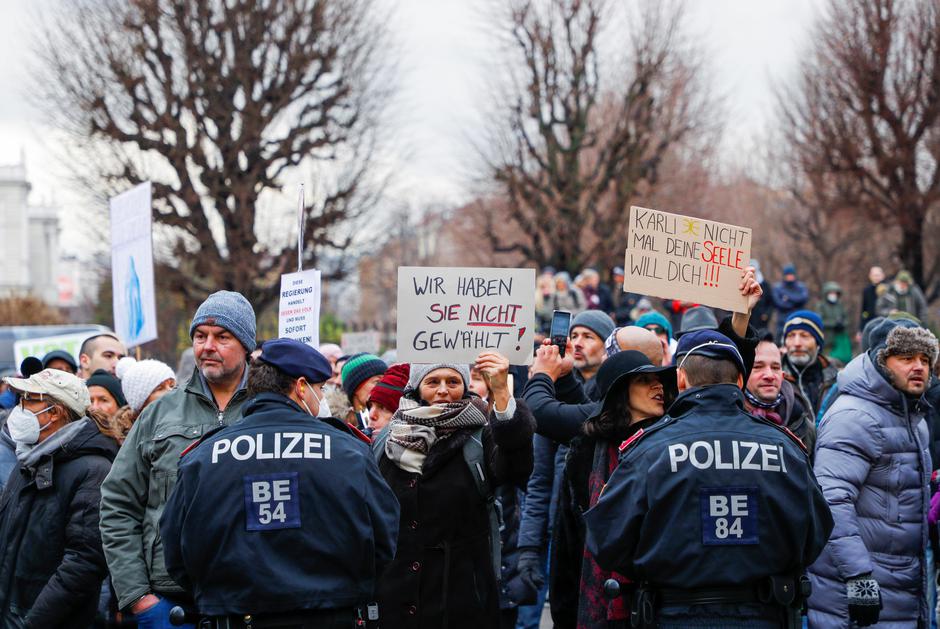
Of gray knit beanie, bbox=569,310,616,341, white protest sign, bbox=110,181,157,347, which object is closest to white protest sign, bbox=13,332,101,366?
white protest sign, bbox=110,181,157,347

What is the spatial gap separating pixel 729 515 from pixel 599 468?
38.6 inches

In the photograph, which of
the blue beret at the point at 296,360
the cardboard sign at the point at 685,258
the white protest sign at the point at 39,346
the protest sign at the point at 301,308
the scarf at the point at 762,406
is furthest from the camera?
the white protest sign at the point at 39,346

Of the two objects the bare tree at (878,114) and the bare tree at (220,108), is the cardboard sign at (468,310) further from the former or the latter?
the bare tree at (878,114)

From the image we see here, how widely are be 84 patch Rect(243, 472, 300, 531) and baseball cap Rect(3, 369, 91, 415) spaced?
2155mm

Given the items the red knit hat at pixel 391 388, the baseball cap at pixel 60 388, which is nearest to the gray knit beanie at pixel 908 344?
the red knit hat at pixel 391 388

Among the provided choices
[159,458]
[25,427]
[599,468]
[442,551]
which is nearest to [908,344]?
[599,468]

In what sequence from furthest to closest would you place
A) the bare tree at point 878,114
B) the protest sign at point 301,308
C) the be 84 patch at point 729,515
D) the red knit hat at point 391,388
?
the bare tree at point 878,114
the protest sign at point 301,308
the red knit hat at point 391,388
the be 84 patch at point 729,515

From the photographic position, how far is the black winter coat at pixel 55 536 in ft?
16.6

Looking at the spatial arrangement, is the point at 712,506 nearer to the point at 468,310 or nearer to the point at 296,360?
the point at 296,360

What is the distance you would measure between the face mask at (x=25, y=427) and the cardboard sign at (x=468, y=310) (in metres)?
1.86

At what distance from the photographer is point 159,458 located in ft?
15.2

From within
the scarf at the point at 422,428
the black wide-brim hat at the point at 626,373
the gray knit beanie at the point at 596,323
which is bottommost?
the scarf at the point at 422,428

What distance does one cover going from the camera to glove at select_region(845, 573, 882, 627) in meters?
5.04

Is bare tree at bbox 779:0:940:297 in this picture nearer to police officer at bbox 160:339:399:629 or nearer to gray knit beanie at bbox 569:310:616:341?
gray knit beanie at bbox 569:310:616:341
